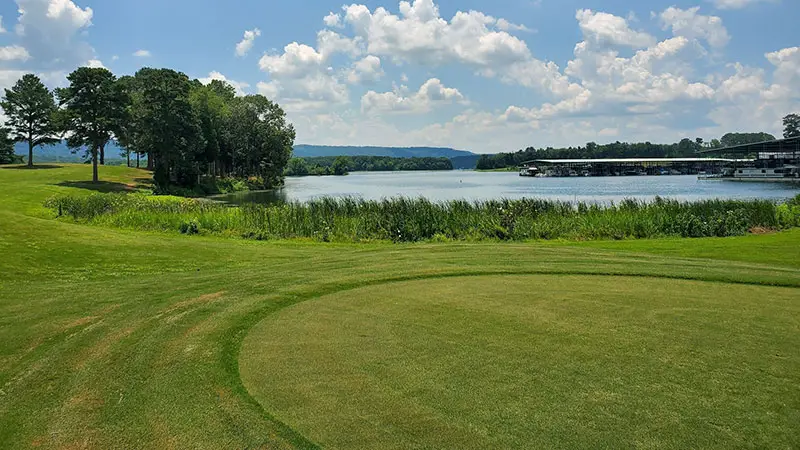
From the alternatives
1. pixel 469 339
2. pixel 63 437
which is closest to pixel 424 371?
pixel 469 339

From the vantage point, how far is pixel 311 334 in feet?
23.0

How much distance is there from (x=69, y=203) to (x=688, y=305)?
2917 cm

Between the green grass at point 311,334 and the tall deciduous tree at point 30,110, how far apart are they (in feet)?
199

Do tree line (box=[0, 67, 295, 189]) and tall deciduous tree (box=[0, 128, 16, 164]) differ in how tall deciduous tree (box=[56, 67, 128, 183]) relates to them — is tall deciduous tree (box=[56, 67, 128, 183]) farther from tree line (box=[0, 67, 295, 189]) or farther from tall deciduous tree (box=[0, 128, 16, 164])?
tall deciduous tree (box=[0, 128, 16, 164])

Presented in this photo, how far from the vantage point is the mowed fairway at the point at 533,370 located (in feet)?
14.5

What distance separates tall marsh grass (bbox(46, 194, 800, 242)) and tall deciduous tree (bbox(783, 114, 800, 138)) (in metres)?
188

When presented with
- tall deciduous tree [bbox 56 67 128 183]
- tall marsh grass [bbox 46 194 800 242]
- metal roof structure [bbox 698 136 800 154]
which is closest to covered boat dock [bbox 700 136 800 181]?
metal roof structure [bbox 698 136 800 154]

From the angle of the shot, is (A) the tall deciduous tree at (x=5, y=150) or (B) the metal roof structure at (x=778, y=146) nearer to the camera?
(A) the tall deciduous tree at (x=5, y=150)

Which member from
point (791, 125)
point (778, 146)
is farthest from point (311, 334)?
point (791, 125)

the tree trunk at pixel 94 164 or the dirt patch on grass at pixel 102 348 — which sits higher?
the tree trunk at pixel 94 164

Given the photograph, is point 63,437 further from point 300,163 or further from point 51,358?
point 300,163

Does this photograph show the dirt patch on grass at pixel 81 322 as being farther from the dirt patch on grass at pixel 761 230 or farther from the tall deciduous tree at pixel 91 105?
the tall deciduous tree at pixel 91 105

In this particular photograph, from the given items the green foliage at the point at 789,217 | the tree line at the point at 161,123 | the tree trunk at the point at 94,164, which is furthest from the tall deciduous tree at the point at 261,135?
the green foliage at the point at 789,217

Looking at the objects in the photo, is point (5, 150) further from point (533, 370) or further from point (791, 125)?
point (791, 125)
